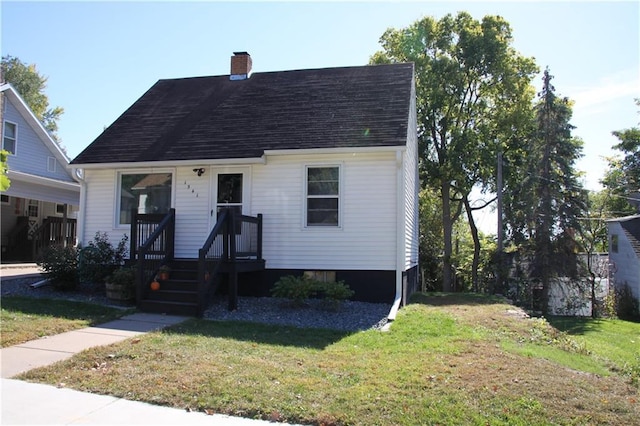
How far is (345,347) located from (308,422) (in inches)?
108

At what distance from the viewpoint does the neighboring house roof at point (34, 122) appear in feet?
58.3

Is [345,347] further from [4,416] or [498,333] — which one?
[4,416]

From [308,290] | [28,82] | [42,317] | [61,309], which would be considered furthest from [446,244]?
[28,82]

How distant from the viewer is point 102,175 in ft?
41.6

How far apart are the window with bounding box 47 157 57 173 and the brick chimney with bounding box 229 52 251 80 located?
970 centimetres

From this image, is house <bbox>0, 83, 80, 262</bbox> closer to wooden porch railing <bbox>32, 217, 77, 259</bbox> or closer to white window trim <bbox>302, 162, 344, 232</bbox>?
wooden porch railing <bbox>32, 217, 77, 259</bbox>

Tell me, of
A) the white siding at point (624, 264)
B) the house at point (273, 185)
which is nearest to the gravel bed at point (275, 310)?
the house at point (273, 185)

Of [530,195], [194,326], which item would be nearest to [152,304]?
[194,326]

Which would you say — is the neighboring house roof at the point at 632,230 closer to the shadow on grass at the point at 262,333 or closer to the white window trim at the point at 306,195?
the white window trim at the point at 306,195

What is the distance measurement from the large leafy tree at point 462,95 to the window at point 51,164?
1676 centimetres

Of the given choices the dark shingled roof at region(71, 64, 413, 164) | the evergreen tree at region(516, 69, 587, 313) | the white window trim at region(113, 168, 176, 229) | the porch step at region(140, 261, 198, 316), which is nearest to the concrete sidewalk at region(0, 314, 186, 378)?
the porch step at region(140, 261, 198, 316)

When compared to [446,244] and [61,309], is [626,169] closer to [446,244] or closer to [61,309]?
[446,244]

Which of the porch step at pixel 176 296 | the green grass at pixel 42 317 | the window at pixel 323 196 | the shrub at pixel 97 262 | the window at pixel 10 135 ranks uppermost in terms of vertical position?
the window at pixel 10 135

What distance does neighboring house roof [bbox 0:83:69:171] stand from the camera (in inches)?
699
